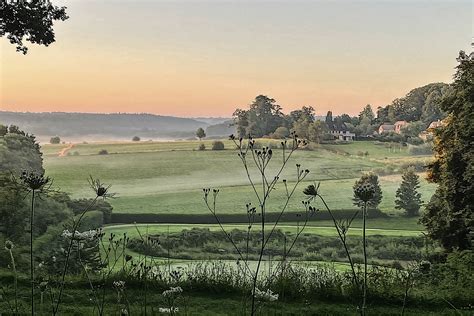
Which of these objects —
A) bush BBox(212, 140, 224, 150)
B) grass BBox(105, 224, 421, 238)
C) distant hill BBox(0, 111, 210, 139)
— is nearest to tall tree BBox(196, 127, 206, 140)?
distant hill BBox(0, 111, 210, 139)

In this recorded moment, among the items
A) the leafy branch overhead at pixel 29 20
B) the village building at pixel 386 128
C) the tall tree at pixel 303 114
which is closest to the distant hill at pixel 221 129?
the tall tree at pixel 303 114

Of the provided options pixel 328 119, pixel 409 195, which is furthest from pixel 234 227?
pixel 409 195

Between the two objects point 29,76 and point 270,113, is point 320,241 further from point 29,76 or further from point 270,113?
Answer: point 29,76

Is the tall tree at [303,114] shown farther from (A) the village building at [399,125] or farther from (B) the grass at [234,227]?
(B) the grass at [234,227]

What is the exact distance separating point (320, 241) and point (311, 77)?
3554mm

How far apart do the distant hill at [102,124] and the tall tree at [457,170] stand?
225 inches

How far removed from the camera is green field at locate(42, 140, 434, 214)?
34.3ft

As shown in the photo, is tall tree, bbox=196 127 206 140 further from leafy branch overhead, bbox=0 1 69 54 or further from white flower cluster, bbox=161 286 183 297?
white flower cluster, bbox=161 286 183 297

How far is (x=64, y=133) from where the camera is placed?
1061 centimetres

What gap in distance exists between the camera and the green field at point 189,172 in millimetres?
10461

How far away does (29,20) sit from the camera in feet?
15.1

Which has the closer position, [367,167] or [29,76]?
[29,76]

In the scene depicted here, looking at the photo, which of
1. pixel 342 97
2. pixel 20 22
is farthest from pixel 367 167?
pixel 20 22

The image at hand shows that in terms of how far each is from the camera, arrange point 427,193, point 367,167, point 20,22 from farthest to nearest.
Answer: point 367,167 < point 427,193 < point 20,22
